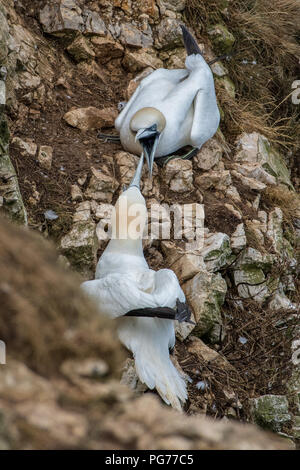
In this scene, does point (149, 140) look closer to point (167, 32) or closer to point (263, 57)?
point (167, 32)

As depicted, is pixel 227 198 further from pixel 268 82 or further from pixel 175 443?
pixel 175 443

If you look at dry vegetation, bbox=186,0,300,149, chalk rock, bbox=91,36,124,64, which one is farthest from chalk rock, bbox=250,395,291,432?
chalk rock, bbox=91,36,124,64

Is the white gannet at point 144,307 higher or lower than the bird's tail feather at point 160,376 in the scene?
higher

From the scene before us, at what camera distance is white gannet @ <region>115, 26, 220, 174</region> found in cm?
505

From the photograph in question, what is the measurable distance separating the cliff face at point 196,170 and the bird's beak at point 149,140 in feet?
0.60

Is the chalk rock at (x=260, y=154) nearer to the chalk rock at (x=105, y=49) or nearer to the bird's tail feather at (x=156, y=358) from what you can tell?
the chalk rock at (x=105, y=49)

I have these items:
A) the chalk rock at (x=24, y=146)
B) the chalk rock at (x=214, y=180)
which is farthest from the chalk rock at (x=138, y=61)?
the chalk rock at (x=24, y=146)

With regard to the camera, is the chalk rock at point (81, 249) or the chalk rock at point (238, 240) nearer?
the chalk rock at point (81, 249)

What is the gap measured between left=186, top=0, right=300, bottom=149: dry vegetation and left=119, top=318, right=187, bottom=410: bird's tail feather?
3271 mm

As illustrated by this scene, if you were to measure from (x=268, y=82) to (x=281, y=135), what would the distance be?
0.84 metres

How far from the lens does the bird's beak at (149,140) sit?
16.1 feet

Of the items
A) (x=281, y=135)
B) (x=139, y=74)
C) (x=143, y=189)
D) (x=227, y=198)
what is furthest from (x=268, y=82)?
(x=143, y=189)

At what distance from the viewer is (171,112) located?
5.32m
